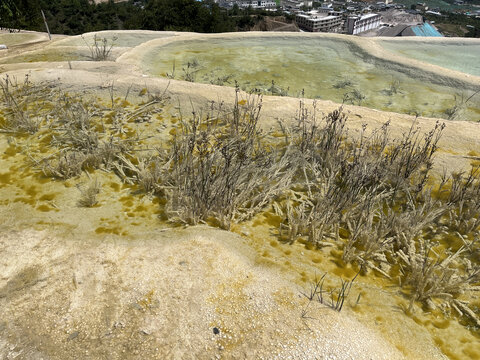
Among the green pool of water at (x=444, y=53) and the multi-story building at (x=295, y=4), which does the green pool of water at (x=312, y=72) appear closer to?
the green pool of water at (x=444, y=53)

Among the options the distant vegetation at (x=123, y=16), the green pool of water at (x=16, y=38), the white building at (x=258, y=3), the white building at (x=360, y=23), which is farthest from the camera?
the white building at (x=258, y=3)

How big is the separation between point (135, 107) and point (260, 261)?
4266 mm

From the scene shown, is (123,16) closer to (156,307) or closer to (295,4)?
(156,307)

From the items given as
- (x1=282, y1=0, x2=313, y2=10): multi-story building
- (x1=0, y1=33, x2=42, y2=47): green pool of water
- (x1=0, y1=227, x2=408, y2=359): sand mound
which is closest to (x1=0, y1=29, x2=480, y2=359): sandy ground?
(x1=0, y1=227, x2=408, y2=359): sand mound

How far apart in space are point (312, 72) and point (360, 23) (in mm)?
71415

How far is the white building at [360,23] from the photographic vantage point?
219ft

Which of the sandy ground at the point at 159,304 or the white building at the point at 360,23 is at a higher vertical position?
the white building at the point at 360,23

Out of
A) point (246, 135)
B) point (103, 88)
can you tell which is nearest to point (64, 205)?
point (246, 135)

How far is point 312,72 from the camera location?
30.1ft

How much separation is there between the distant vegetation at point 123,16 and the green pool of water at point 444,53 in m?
15.1

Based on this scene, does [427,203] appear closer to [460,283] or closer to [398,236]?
[398,236]

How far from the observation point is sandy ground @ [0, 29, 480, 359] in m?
2.23

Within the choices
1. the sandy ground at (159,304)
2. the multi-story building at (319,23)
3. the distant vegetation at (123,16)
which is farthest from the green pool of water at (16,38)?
the multi-story building at (319,23)

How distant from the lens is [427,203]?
3555 mm
